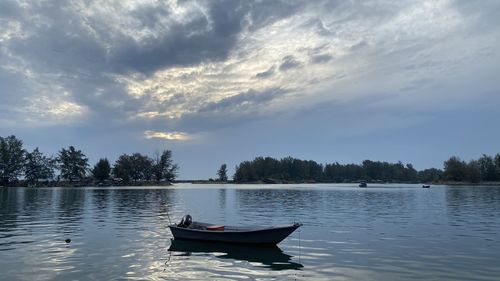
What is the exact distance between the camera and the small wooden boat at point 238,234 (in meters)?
28.7

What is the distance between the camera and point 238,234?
96.1 feet

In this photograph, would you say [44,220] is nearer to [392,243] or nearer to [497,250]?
[392,243]

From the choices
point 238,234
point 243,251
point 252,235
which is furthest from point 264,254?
point 238,234

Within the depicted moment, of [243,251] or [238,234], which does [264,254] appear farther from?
[238,234]

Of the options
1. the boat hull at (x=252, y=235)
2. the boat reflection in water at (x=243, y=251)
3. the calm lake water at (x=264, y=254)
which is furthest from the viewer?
the boat hull at (x=252, y=235)

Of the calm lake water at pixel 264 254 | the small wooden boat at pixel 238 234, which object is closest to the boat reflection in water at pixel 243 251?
the calm lake water at pixel 264 254

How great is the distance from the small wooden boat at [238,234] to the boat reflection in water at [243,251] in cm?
37

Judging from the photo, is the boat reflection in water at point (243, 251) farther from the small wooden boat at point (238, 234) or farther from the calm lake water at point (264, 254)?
the small wooden boat at point (238, 234)

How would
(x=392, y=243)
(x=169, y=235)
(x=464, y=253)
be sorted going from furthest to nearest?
(x=169, y=235) < (x=392, y=243) < (x=464, y=253)

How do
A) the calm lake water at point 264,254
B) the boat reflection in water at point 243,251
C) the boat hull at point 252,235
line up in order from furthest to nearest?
the boat hull at point 252,235, the boat reflection in water at point 243,251, the calm lake water at point 264,254

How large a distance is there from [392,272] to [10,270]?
2049 cm

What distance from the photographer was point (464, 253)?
87.1ft

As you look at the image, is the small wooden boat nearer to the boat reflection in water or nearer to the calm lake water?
the boat reflection in water

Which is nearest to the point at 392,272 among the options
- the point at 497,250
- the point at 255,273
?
the point at 255,273
